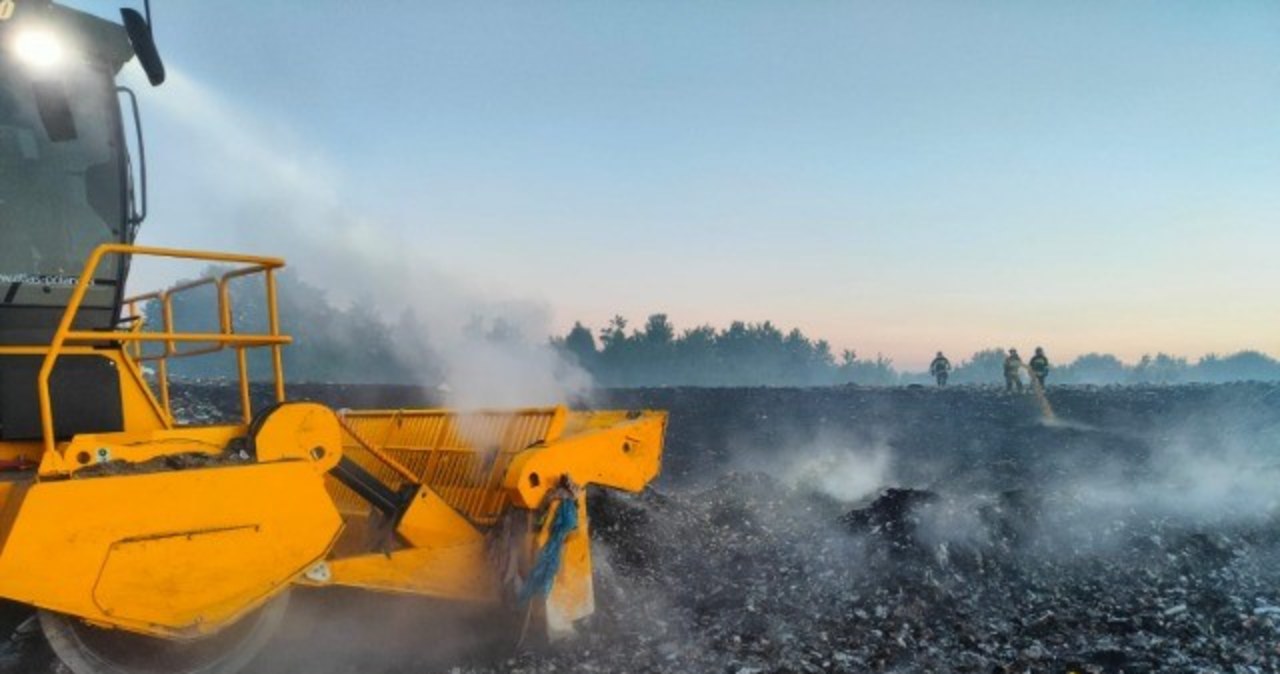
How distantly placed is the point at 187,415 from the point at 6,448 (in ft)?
39.5

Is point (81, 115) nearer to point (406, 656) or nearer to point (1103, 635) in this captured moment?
point (406, 656)

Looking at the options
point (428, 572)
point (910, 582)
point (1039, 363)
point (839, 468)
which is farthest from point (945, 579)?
point (1039, 363)

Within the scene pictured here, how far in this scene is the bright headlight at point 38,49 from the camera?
4.28 m

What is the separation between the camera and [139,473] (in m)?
3.79

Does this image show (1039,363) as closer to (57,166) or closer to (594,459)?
(594,459)

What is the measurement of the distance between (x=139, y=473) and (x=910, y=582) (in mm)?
5857

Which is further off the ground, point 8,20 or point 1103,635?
point 8,20

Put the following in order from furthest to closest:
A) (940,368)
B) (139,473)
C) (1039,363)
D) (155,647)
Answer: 1. (940,368)
2. (1039,363)
3. (155,647)
4. (139,473)

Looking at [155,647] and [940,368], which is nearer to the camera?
[155,647]

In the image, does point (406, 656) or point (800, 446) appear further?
point (800, 446)

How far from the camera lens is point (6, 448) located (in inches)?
165

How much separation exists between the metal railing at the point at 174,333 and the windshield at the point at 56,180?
0.14 meters

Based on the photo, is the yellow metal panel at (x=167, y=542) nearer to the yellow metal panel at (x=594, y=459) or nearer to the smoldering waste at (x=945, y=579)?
the yellow metal panel at (x=594, y=459)

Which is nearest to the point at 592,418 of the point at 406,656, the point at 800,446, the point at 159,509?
the point at 406,656
